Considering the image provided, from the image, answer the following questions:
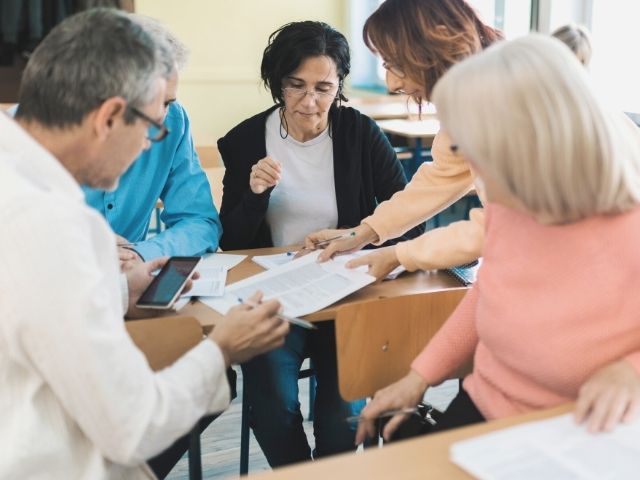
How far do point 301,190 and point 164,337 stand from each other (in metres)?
1.05

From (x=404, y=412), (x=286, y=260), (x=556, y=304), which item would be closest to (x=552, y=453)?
(x=556, y=304)

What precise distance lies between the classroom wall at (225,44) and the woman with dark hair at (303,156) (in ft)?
13.8

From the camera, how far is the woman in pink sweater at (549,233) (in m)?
1.05

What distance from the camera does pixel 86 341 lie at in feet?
3.25

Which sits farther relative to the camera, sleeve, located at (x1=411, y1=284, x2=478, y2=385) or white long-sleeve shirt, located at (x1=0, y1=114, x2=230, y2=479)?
sleeve, located at (x1=411, y1=284, x2=478, y2=385)

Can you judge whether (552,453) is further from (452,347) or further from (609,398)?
(452,347)

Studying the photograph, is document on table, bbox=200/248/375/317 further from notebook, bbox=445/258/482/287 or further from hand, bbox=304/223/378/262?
notebook, bbox=445/258/482/287

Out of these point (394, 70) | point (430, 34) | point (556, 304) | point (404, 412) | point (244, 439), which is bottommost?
point (244, 439)

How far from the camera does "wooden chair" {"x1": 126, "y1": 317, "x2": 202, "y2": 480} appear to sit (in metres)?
1.47

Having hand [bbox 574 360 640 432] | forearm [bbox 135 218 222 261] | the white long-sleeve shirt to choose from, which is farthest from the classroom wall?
hand [bbox 574 360 640 432]

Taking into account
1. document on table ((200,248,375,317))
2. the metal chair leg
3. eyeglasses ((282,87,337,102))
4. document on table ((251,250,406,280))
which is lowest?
the metal chair leg

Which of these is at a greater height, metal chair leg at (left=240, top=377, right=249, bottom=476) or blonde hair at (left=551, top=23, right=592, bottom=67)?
blonde hair at (left=551, top=23, right=592, bottom=67)

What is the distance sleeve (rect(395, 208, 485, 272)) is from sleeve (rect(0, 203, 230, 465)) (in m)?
0.93

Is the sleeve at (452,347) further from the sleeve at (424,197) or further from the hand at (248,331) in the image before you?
the sleeve at (424,197)
